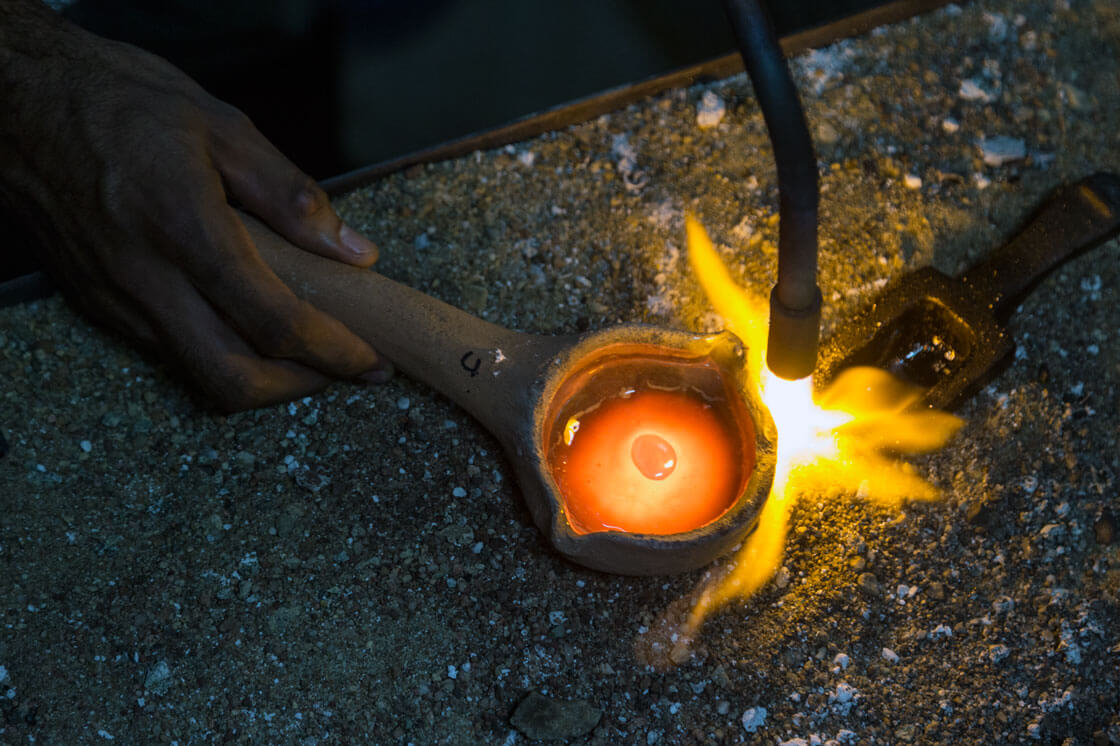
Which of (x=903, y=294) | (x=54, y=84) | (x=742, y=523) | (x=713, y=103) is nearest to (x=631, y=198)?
(x=713, y=103)

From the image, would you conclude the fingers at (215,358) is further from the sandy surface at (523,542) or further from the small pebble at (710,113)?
the small pebble at (710,113)

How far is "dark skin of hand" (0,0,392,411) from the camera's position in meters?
1.57

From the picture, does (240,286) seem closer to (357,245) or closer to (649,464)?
(357,245)

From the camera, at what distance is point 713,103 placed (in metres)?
2.08

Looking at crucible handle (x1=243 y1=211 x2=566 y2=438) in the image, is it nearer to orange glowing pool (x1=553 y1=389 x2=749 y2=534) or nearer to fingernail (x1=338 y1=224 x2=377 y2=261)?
fingernail (x1=338 y1=224 x2=377 y2=261)

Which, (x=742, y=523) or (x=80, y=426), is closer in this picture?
(x=742, y=523)

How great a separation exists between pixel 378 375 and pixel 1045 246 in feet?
4.33

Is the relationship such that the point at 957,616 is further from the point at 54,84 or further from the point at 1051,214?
the point at 54,84

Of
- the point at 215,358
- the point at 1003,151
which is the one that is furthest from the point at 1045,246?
the point at 215,358

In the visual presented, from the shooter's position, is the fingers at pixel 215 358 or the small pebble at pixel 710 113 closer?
the fingers at pixel 215 358

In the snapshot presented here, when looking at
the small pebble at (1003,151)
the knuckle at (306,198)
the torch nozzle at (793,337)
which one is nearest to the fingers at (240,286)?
the knuckle at (306,198)

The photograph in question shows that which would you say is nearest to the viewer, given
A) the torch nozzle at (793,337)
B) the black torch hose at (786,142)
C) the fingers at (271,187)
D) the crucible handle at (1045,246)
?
the black torch hose at (786,142)

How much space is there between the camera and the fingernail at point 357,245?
1724 mm

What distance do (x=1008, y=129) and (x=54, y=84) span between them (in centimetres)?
199
